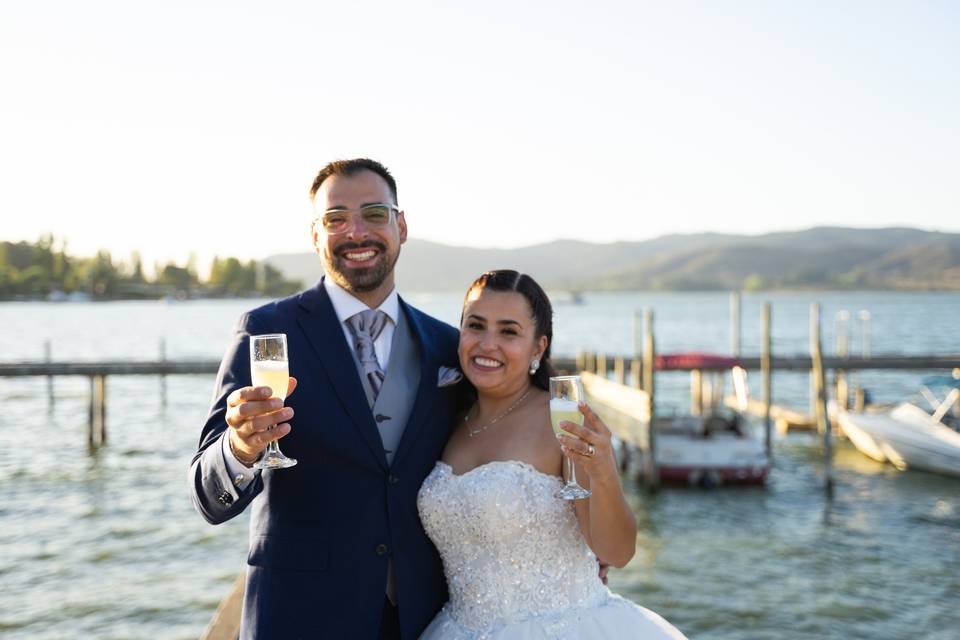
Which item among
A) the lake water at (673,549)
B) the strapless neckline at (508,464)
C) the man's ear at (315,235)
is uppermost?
the man's ear at (315,235)

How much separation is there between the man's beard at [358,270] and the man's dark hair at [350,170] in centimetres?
25

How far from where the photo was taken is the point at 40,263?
168375 millimetres

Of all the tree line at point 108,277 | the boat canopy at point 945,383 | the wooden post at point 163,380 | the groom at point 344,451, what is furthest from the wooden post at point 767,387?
the tree line at point 108,277

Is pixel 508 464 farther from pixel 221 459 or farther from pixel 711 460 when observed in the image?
pixel 711 460

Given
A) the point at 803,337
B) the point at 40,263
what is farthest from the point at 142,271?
the point at 803,337

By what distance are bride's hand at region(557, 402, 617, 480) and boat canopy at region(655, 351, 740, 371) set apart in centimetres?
2088

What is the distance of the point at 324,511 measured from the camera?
310 centimetres

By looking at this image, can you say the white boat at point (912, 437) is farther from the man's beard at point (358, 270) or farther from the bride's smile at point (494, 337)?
the man's beard at point (358, 270)

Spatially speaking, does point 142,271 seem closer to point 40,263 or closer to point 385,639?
point 40,263

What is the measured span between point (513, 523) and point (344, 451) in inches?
30.9

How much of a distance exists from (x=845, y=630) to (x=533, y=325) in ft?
33.9

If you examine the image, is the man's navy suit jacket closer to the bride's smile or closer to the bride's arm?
the bride's smile

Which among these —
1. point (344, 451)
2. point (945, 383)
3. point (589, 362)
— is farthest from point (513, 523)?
point (589, 362)

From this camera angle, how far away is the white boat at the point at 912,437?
2047 cm
